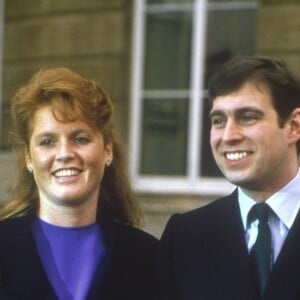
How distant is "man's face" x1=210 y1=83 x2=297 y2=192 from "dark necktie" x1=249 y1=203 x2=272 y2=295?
7 centimetres

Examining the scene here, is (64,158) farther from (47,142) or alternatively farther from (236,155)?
(236,155)

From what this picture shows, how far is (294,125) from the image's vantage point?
2.88 metres

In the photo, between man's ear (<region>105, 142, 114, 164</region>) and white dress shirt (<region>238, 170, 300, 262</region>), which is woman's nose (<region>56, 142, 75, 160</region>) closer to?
man's ear (<region>105, 142, 114, 164</region>)

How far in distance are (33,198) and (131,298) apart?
50 cm

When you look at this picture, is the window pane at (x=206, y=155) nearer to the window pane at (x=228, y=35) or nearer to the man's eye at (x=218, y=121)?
the window pane at (x=228, y=35)

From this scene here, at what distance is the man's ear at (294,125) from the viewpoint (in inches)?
113

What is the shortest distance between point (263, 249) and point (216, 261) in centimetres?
19

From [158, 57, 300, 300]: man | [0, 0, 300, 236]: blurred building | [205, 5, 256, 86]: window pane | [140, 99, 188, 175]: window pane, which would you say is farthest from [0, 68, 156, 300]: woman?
[140, 99, 188, 175]: window pane

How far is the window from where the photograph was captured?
8945 millimetres

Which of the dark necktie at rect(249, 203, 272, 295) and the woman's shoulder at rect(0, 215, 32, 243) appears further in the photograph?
the woman's shoulder at rect(0, 215, 32, 243)

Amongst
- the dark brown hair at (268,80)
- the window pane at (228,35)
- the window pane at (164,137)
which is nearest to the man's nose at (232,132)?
the dark brown hair at (268,80)

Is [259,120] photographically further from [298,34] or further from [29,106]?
[298,34]

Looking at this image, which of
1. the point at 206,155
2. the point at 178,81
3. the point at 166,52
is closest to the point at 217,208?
the point at 206,155

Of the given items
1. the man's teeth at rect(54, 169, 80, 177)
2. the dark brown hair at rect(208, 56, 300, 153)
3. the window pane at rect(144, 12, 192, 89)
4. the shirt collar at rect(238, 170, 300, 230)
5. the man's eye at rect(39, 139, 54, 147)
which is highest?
the window pane at rect(144, 12, 192, 89)
